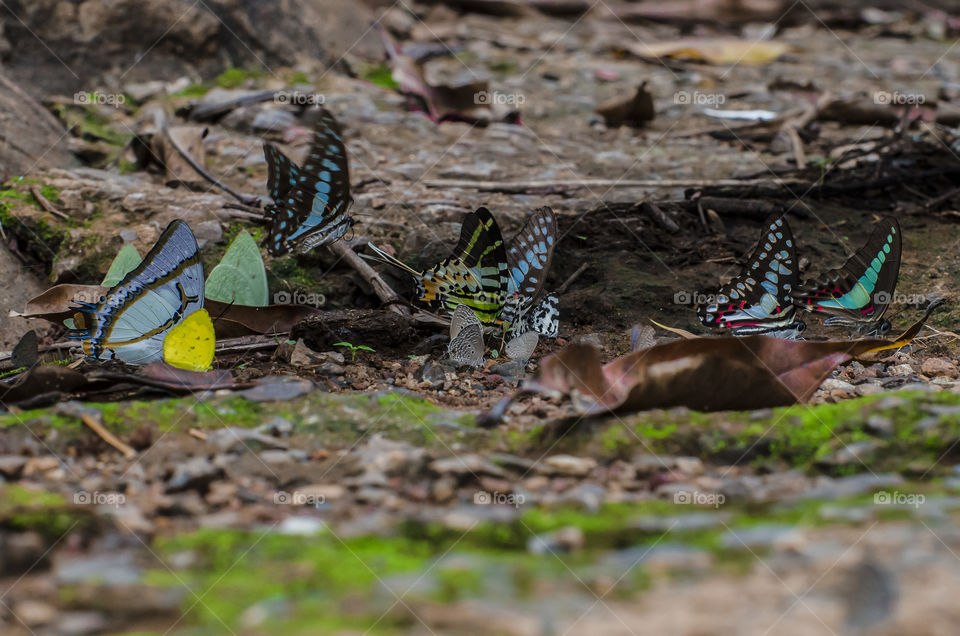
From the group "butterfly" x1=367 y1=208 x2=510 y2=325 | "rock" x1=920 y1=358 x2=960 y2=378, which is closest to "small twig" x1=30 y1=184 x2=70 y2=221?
"butterfly" x1=367 y1=208 x2=510 y2=325

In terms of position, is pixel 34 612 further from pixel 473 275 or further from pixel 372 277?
pixel 372 277

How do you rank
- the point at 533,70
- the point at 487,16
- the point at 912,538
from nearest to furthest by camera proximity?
the point at 912,538 → the point at 533,70 → the point at 487,16

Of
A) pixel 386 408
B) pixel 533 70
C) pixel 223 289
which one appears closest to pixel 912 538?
pixel 386 408

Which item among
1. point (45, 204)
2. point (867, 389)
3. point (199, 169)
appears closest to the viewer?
point (867, 389)

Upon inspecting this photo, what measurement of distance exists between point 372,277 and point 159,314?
0.93 metres

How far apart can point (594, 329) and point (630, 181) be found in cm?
135

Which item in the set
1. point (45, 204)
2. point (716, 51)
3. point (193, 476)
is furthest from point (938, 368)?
point (716, 51)

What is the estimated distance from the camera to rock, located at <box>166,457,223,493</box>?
1.88m

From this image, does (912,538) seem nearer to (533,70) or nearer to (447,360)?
(447,360)

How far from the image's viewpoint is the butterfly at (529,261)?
3.27 m

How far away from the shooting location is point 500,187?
169 inches

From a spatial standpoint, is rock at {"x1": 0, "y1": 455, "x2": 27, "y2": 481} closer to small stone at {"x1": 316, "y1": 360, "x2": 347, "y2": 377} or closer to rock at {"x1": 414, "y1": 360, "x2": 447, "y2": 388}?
small stone at {"x1": 316, "y1": 360, "x2": 347, "y2": 377}

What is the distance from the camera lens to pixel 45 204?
12.6ft

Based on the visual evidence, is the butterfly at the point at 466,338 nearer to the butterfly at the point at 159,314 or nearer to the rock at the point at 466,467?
the butterfly at the point at 159,314
